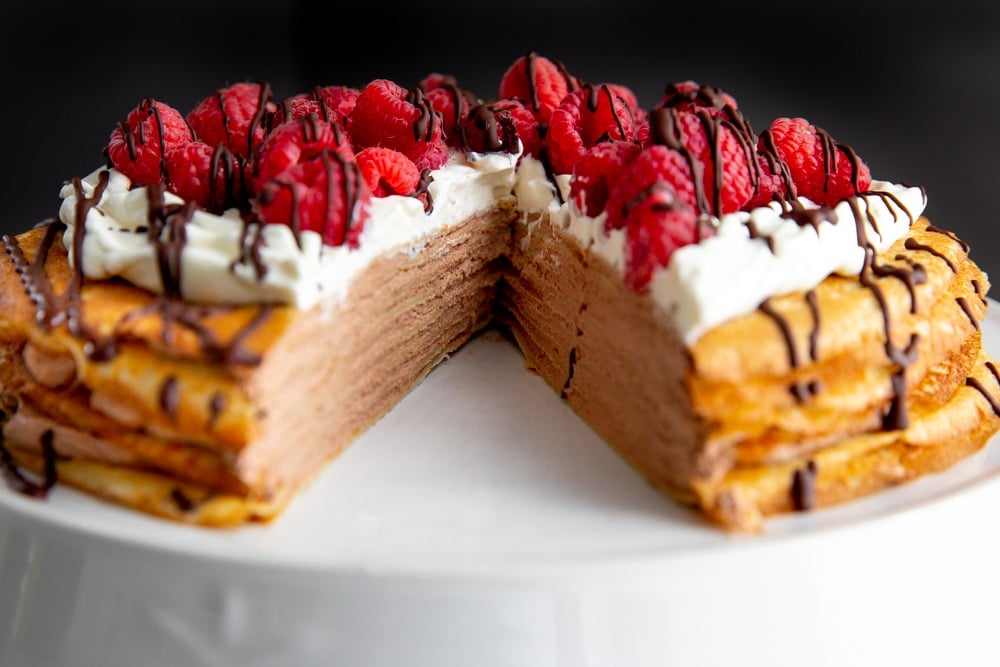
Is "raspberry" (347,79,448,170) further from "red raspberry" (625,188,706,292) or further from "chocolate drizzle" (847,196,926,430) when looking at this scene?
"chocolate drizzle" (847,196,926,430)

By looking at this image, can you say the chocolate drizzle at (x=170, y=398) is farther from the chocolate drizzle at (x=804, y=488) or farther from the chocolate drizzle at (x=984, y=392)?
the chocolate drizzle at (x=984, y=392)

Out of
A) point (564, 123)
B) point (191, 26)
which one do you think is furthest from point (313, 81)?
point (564, 123)

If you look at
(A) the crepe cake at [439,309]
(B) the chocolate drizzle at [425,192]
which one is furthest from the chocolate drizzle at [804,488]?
(B) the chocolate drizzle at [425,192]

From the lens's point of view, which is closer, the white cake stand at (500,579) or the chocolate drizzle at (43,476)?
the white cake stand at (500,579)

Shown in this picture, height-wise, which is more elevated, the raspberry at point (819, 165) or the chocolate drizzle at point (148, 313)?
the raspberry at point (819, 165)

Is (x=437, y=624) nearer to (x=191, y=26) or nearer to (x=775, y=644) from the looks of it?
(x=775, y=644)

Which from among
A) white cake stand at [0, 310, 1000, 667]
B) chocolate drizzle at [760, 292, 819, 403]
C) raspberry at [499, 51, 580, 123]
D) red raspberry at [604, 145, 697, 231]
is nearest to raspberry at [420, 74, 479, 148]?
raspberry at [499, 51, 580, 123]
